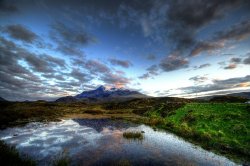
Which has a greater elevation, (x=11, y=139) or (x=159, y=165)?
(x=11, y=139)

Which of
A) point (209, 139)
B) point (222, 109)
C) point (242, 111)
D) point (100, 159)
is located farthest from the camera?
point (222, 109)

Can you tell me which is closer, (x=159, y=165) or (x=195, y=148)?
(x=159, y=165)

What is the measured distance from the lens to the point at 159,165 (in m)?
15.1

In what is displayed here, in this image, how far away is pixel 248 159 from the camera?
1598cm

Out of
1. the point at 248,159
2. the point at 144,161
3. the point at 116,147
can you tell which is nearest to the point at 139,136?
the point at 116,147

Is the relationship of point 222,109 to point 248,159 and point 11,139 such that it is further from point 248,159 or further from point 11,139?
point 11,139

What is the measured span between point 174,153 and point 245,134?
398 inches

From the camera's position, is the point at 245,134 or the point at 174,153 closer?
the point at 174,153

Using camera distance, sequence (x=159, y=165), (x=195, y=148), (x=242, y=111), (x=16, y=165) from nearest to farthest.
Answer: (x=16, y=165)
(x=159, y=165)
(x=195, y=148)
(x=242, y=111)

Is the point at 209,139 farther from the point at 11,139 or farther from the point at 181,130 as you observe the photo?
the point at 11,139

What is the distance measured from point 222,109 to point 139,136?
1832 centimetres

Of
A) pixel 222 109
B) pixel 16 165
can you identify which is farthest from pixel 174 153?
pixel 222 109

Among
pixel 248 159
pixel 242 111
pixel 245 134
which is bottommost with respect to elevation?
pixel 248 159

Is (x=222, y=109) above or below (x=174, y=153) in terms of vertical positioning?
above
